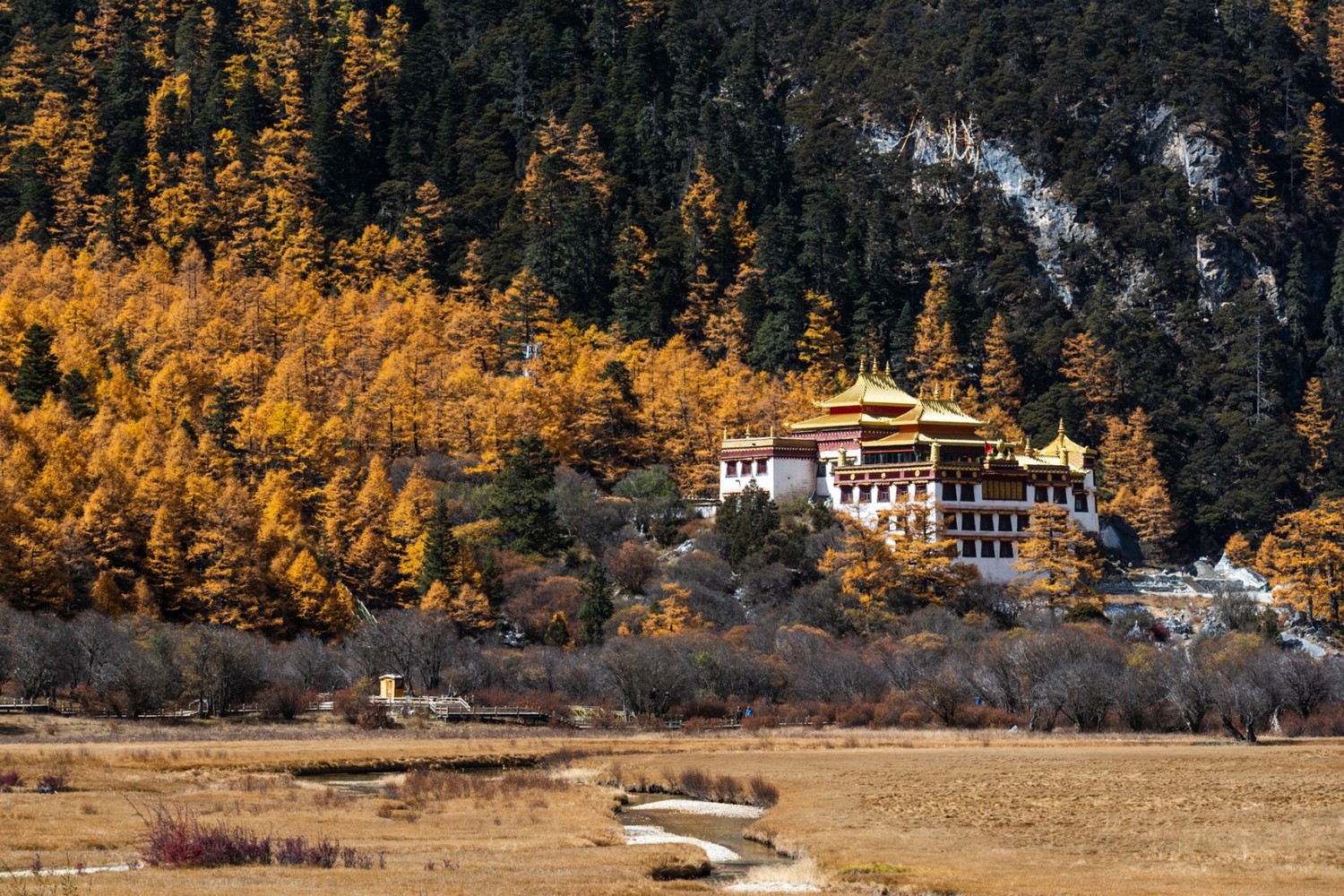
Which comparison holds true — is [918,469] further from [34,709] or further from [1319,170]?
[1319,170]

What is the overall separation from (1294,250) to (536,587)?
3933 inches

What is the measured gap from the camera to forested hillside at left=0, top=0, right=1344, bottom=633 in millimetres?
120750

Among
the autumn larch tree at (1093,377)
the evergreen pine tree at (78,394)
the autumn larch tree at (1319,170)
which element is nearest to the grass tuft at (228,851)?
the evergreen pine tree at (78,394)

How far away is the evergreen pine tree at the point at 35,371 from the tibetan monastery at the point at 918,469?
1833 inches

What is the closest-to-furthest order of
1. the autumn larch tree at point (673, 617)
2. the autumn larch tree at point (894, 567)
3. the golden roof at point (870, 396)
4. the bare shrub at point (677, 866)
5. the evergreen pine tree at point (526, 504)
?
the bare shrub at point (677, 866), the autumn larch tree at point (673, 617), the autumn larch tree at point (894, 567), the evergreen pine tree at point (526, 504), the golden roof at point (870, 396)

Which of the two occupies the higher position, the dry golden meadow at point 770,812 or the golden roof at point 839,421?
the golden roof at point 839,421

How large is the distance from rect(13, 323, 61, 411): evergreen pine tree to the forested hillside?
0.32 meters

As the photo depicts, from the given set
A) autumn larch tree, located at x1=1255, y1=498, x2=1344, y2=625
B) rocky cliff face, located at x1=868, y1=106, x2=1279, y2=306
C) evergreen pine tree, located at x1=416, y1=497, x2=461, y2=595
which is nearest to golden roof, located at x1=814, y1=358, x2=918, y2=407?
autumn larch tree, located at x1=1255, y1=498, x2=1344, y2=625

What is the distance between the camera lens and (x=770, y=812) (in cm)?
5712

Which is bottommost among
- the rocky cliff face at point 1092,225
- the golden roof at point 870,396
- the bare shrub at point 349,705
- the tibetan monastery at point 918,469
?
the bare shrub at point 349,705

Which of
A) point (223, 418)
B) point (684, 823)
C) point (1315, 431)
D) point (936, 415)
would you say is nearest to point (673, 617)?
point (936, 415)

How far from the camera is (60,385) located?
130750mm

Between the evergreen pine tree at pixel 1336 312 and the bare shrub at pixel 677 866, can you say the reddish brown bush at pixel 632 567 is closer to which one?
the bare shrub at pixel 677 866

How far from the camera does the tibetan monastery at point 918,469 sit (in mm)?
117000
